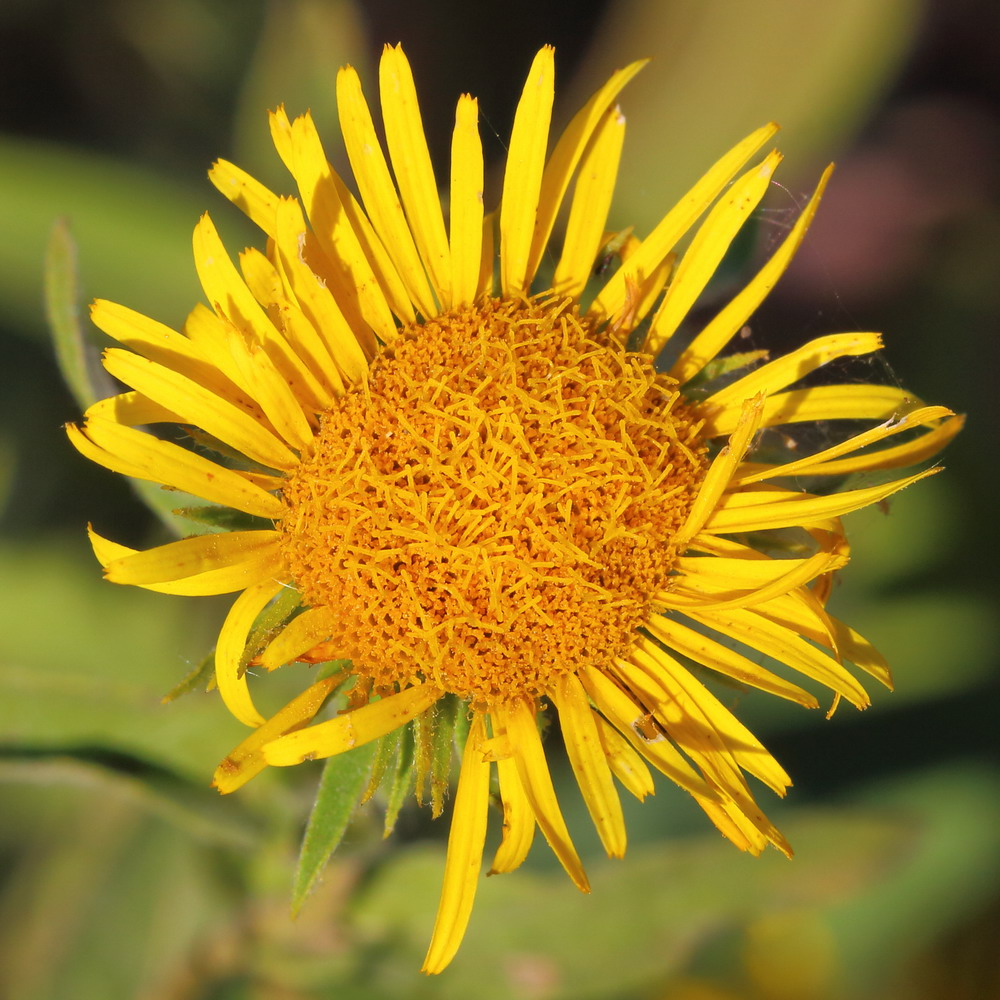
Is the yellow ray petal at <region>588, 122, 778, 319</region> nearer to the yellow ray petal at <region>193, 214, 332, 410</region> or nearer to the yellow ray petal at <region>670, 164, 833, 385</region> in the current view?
the yellow ray petal at <region>670, 164, 833, 385</region>

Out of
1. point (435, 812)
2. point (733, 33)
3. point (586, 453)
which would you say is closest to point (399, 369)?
point (586, 453)

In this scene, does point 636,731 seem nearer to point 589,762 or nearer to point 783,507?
point 589,762

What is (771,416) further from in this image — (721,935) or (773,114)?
(721,935)

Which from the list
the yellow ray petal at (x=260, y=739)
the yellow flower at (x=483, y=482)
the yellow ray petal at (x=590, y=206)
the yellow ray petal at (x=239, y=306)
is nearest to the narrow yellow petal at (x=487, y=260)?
the yellow flower at (x=483, y=482)

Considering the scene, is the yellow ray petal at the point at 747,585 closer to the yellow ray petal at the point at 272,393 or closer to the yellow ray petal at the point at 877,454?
the yellow ray petal at the point at 877,454

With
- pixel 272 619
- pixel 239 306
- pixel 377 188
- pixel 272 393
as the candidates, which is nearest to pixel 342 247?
pixel 377 188

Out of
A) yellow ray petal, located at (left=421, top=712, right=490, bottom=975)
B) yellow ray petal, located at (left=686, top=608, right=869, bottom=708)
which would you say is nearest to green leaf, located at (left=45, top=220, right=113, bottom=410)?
yellow ray petal, located at (left=421, top=712, right=490, bottom=975)
